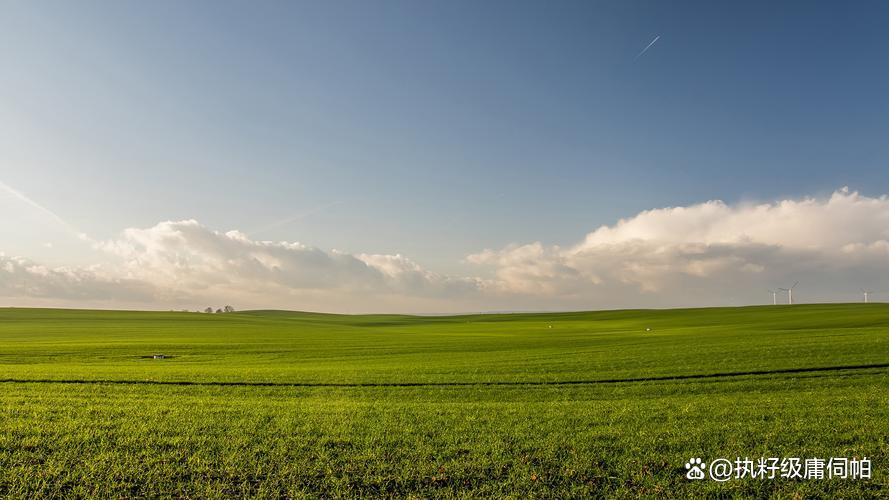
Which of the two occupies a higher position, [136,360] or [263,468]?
[263,468]

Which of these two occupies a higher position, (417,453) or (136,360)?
(417,453)

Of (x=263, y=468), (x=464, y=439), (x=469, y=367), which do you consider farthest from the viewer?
(x=469, y=367)

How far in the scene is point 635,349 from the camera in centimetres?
3575

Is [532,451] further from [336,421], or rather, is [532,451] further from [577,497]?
[336,421]

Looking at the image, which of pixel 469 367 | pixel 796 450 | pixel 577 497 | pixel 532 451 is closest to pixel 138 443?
pixel 532 451

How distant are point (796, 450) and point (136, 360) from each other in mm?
38266

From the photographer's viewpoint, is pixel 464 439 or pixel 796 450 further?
pixel 464 439

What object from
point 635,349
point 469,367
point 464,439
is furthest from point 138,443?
point 635,349

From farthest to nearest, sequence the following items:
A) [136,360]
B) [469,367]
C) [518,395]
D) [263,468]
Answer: [136,360] → [469,367] → [518,395] → [263,468]

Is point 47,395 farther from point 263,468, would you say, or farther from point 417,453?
point 417,453

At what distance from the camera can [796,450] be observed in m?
11.0

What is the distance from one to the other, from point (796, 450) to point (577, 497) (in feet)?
20.5

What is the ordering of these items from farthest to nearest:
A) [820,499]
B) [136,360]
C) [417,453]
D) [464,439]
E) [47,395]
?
[136,360] → [47,395] → [464,439] → [417,453] → [820,499]

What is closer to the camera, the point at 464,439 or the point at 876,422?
the point at 464,439
